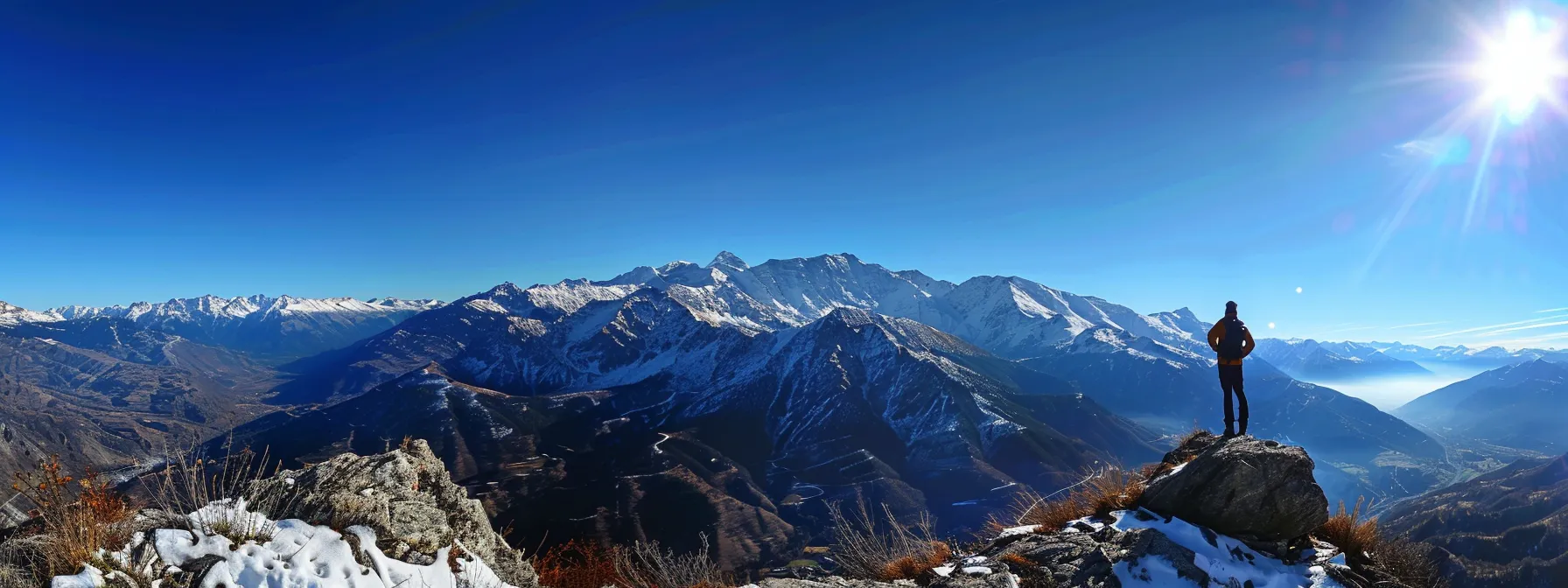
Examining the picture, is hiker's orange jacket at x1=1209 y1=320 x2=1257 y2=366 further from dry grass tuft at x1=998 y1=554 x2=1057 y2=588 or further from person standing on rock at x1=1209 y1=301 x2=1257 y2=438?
dry grass tuft at x1=998 y1=554 x2=1057 y2=588

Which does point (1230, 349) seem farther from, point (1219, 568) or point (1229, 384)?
point (1219, 568)

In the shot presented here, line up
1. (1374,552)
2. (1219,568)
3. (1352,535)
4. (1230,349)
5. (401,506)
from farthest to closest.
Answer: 1. (1230,349)
2. (1352,535)
3. (1374,552)
4. (1219,568)
5. (401,506)

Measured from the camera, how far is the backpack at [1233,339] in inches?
669

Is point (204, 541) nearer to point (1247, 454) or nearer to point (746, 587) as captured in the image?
point (746, 587)

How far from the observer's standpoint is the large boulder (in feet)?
39.9

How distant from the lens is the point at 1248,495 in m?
12.3

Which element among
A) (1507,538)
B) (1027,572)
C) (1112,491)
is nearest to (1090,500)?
(1112,491)

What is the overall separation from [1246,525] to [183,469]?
18.3 metres

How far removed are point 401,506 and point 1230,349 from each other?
20771mm

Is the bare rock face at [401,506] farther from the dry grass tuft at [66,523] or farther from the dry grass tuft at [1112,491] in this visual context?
the dry grass tuft at [1112,491]

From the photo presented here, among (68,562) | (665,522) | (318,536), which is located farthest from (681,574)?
(665,522)

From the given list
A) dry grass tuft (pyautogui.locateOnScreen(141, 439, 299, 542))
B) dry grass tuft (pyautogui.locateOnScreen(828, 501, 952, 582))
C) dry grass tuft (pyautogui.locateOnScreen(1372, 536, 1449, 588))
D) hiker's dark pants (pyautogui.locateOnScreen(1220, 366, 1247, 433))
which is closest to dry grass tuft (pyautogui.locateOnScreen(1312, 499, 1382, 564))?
dry grass tuft (pyautogui.locateOnScreen(1372, 536, 1449, 588))

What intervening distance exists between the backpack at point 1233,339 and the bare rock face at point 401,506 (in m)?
18.8

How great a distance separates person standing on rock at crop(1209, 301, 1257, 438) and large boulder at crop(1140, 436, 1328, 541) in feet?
13.4
